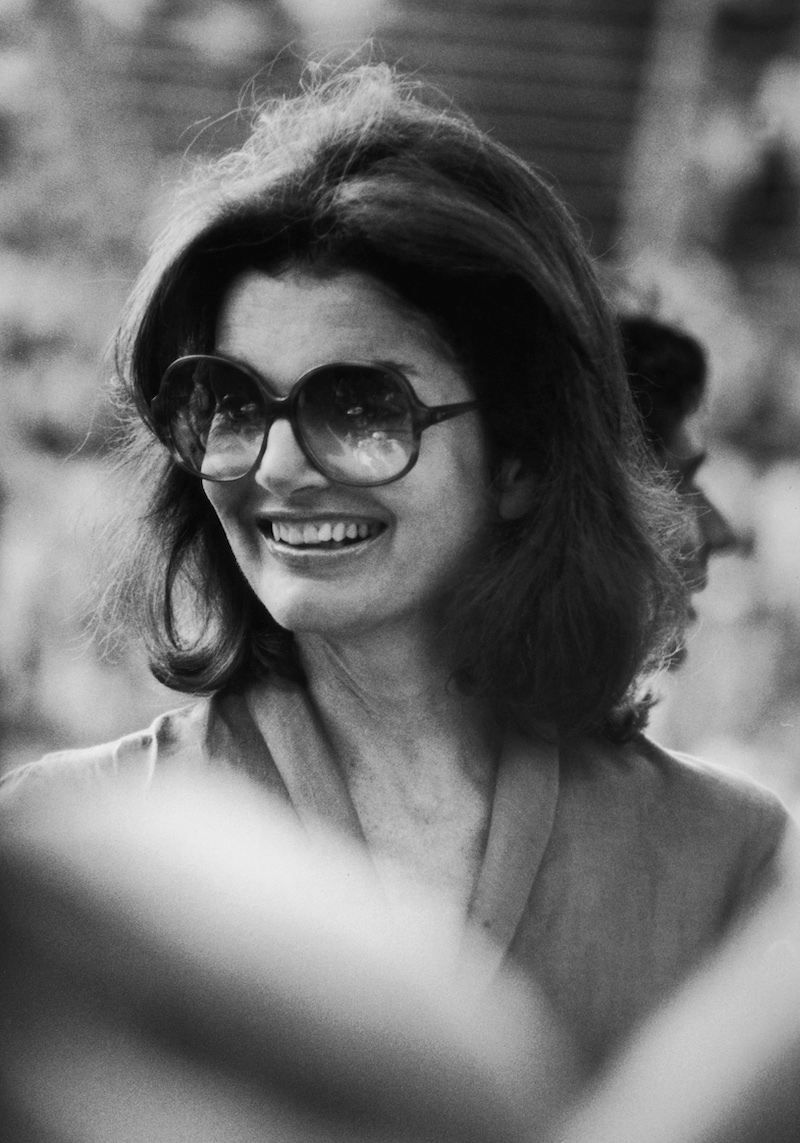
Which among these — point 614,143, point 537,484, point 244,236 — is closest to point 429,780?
point 537,484

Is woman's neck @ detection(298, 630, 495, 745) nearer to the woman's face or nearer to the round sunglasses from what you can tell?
the woman's face

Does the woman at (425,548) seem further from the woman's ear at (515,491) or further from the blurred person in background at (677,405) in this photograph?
the blurred person in background at (677,405)

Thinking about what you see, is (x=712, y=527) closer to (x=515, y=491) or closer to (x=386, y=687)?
(x=515, y=491)

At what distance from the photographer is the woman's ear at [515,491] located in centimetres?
144

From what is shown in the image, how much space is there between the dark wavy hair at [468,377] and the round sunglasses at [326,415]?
8cm

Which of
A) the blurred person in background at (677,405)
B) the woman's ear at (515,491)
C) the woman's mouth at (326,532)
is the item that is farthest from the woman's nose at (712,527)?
the woman's mouth at (326,532)

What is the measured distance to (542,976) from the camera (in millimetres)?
1385

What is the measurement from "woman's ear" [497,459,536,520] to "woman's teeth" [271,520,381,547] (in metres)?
0.18

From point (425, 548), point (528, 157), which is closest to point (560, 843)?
point (425, 548)

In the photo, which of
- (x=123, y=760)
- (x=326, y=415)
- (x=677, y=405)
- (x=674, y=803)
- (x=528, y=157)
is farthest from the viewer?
(x=528, y=157)

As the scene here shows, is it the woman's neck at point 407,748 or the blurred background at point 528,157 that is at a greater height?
the blurred background at point 528,157

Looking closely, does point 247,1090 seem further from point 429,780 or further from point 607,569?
point 607,569

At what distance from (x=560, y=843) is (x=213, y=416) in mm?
607

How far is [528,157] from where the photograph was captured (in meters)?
4.25
